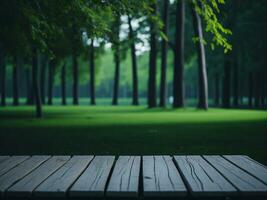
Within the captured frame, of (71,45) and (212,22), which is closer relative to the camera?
(212,22)

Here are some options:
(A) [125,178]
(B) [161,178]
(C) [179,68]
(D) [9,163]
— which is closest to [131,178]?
(A) [125,178]

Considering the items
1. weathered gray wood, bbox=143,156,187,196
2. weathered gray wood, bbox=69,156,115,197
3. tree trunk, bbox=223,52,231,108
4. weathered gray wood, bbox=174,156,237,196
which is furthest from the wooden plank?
tree trunk, bbox=223,52,231,108

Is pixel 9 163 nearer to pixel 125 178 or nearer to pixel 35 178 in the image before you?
pixel 35 178

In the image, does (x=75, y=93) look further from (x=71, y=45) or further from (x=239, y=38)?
(x=71, y=45)

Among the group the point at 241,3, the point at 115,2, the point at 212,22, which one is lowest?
the point at 212,22

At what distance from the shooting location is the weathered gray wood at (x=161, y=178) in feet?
14.9

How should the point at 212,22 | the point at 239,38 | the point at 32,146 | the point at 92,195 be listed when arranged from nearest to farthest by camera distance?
the point at 92,195 → the point at 212,22 → the point at 32,146 → the point at 239,38

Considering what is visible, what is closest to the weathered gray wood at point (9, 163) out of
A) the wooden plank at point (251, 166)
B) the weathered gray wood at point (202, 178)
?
the weathered gray wood at point (202, 178)

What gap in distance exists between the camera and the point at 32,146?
42.3ft

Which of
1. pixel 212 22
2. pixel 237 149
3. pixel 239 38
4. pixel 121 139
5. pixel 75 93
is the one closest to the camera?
pixel 212 22

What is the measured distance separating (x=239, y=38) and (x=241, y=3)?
10.1 feet

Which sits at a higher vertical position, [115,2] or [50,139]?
[115,2]

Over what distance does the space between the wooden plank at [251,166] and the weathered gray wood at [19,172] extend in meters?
2.62

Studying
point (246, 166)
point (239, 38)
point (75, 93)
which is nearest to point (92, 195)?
point (246, 166)
